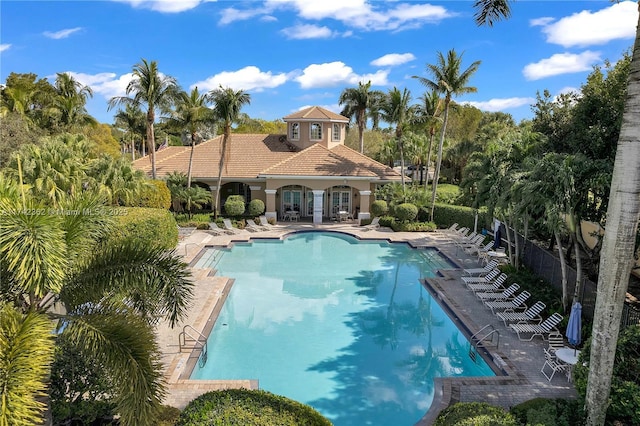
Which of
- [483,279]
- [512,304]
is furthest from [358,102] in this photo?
[512,304]

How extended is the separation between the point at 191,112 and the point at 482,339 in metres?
22.7

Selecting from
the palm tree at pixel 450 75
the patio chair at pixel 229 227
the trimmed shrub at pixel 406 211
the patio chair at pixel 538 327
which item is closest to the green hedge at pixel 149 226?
the patio chair at pixel 229 227

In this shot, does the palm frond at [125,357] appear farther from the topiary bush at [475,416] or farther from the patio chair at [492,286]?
the patio chair at [492,286]

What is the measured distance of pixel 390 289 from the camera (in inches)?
742

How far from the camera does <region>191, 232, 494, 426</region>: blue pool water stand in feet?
35.3


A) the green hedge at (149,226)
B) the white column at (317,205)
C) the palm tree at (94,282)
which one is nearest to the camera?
the palm tree at (94,282)

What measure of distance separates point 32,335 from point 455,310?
1337cm

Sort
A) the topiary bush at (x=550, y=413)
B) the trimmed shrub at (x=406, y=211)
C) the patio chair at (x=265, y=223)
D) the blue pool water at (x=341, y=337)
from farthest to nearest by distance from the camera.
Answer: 1. the patio chair at (x=265, y=223)
2. the trimmed shrub at (x=406, y=211)
3. the blue pool water at (x=341, y=337)
4. the topiary bush at (x=550, y=413)

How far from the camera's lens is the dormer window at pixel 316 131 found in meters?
34.8

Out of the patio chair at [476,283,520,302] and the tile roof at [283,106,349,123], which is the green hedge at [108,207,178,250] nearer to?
the patio chair at [476,283,520,302]

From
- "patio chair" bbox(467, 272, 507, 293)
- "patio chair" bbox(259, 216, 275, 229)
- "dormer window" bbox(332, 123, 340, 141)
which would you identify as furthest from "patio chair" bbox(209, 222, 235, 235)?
"patio chair" bbox(467, 272, 507, 293)

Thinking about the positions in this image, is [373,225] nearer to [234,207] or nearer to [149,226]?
[234,207]

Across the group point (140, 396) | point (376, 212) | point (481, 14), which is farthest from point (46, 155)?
point (376, 212)

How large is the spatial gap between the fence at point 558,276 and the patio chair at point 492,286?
1.57m
